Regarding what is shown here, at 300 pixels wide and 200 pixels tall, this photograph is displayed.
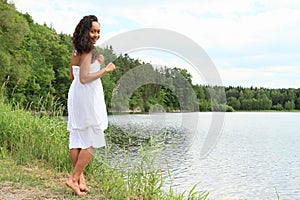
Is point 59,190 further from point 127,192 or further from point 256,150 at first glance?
point 256,150

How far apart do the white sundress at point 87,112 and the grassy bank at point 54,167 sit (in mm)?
556

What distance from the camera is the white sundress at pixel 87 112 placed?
338 cm

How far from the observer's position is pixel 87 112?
3.38 metres

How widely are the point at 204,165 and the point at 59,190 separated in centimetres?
998

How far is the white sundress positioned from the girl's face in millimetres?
199

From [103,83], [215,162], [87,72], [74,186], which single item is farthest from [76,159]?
[215,162]

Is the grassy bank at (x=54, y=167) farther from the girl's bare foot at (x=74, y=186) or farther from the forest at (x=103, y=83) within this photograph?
the forest at (x=103, y=83)

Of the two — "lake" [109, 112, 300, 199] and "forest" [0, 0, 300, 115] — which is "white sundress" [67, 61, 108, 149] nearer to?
"forest" [0, 0, 300, 115]

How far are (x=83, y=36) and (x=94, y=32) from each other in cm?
12

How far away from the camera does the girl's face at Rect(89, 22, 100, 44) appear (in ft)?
11.2

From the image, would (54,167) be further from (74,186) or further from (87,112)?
(87,112)

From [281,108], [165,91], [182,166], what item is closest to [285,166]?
[182,166]

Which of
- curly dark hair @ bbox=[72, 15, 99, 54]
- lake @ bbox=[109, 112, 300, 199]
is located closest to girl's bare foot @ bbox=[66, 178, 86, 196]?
curly dark hair @ bbox=[72, 15, 99, 54]

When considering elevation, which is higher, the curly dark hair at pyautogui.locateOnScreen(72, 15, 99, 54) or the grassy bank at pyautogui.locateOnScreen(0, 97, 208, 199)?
the curly dark hair at pyautogui.locateOnScreen(72, 15, 99, 54)
